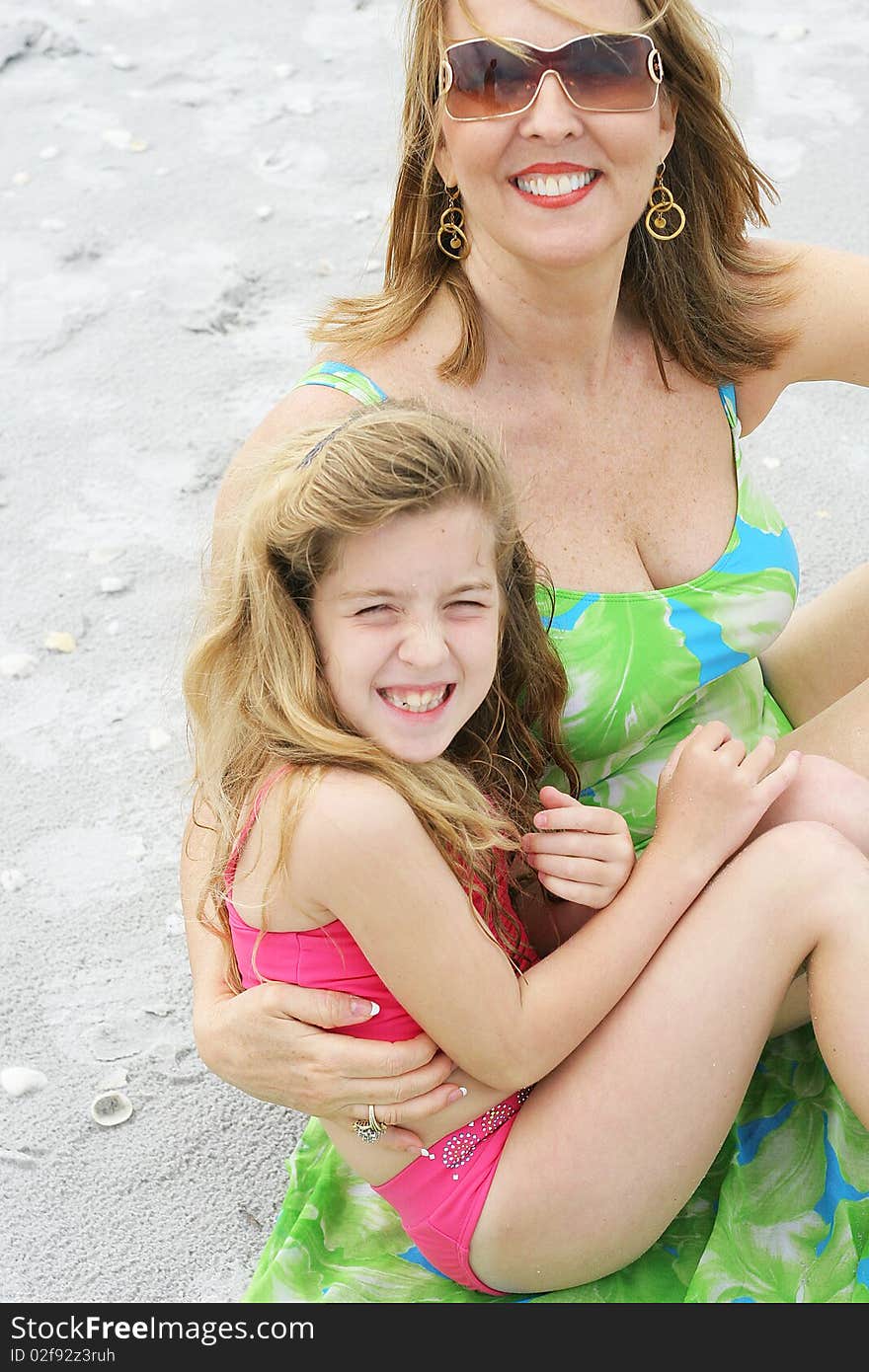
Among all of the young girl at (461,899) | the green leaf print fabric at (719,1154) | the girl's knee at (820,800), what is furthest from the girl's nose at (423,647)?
the girl's knee at (820,800)

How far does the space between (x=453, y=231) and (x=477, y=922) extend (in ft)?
3.58

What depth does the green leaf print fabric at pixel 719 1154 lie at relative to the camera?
7.47 feet

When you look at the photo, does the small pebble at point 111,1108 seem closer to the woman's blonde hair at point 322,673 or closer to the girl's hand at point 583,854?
the woman's blonde hair at point 322,673

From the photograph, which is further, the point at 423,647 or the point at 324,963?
the point at 324,963

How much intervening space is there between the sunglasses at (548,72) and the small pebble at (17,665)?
6.21 ft

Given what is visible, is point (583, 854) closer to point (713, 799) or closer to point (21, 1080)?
point (713, 799)

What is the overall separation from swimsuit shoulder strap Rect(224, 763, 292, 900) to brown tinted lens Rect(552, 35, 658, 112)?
40.4 inches

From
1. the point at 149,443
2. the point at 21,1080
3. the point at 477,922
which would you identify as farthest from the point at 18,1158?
the point at 149,443

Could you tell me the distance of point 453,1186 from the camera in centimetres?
215

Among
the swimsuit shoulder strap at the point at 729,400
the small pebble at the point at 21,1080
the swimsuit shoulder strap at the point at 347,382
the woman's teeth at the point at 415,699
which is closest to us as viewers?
the woman's teeth at the point at 415,699

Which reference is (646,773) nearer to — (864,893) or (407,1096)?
(864,893)

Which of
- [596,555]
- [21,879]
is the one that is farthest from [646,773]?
[21,879]

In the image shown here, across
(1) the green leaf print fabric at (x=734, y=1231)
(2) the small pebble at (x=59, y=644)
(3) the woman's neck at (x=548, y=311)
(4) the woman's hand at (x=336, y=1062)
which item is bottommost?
(2) the small pebble at (x=59, y=644)
